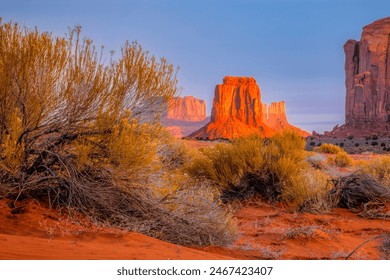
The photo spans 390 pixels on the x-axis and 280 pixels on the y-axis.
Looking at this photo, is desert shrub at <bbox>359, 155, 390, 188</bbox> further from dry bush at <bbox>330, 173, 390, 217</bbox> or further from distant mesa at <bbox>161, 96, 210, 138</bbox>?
distant mesa at <bbox>161, 96, 210, 138</bbox>

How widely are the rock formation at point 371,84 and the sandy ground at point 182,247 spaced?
76694mm

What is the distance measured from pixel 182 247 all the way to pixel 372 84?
3564 inches

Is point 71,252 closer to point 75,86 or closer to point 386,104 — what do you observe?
point 75,86

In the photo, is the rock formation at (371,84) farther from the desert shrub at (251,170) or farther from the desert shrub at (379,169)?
the desert shrub at (251,170)

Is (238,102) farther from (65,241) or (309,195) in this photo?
(65,241)

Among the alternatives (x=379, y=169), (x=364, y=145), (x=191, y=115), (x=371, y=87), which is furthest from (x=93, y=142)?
(x=191, y=115)

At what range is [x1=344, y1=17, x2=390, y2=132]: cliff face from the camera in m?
84.9

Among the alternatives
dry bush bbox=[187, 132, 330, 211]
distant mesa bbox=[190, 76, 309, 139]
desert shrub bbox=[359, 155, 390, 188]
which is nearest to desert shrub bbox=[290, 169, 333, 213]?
dry bush bbox=[187, 132, 330, 211]

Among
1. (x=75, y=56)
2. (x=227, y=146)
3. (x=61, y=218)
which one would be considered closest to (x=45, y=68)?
(x=75, y=56)

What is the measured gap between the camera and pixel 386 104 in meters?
84.6

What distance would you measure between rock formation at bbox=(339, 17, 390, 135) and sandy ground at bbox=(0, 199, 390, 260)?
3019 inches

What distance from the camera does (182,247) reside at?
242 inches

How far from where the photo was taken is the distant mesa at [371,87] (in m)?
83.9

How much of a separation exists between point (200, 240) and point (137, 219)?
976 mm
